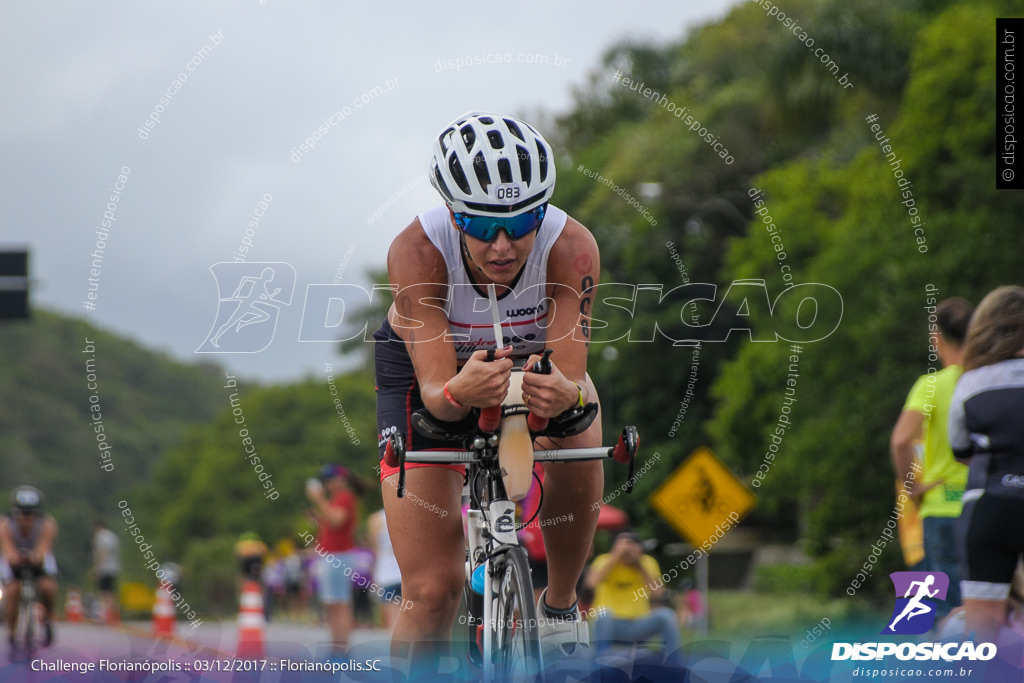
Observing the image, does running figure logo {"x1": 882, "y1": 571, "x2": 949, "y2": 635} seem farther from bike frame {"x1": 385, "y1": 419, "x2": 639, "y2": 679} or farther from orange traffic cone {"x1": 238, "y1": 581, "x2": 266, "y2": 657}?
orange traffic cone {"x1": 238, "y1": 581, "x2": 266, "y2": 657}

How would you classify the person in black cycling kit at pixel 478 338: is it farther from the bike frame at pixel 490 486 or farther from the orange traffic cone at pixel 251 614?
the orange traffic cone at pixel 251 614

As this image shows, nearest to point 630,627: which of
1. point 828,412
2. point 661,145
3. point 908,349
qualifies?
point 908,349

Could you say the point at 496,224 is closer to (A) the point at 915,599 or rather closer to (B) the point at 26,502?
(A) the point at 915,599

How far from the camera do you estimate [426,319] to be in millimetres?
4145

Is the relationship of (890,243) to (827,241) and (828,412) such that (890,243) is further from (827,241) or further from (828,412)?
(827,241)

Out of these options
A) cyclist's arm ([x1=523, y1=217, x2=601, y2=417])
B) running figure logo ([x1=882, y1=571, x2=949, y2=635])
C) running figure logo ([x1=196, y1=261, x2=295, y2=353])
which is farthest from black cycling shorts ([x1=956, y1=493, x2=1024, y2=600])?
running figure logo ([x1=196, y1=261, x2=295, y2=353])

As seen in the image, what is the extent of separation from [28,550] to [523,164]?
10602mm

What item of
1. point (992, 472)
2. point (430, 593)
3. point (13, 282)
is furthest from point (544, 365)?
point (13, 282)

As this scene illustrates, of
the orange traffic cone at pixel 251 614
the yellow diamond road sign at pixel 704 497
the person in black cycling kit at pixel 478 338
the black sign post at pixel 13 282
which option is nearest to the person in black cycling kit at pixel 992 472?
the person in black cycling kit at pixel 478 338

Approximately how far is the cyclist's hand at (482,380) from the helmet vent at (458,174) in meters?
0.54

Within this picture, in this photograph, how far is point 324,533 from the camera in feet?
34.1

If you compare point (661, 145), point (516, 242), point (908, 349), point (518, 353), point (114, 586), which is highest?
point (661, 145)

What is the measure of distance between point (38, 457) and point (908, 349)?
6940 cm

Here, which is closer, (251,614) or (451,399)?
(451,399)
